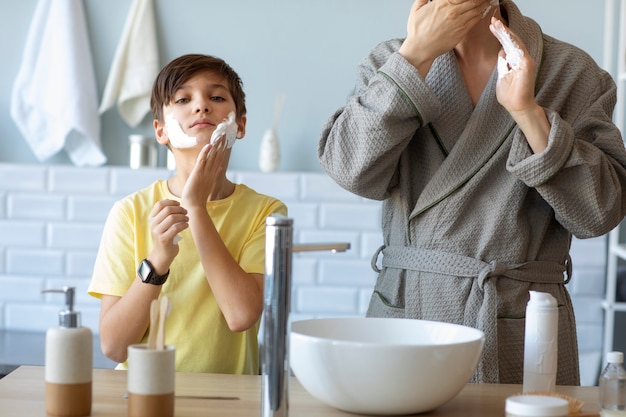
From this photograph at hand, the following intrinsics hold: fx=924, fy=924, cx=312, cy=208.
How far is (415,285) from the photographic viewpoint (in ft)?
4.62

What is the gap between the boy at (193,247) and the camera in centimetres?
136

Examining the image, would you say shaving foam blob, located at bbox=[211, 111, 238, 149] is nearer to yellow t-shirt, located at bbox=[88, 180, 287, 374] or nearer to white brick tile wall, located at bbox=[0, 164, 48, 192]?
yellow t-shirt, located at bbox=[88, 180, 287, 374]

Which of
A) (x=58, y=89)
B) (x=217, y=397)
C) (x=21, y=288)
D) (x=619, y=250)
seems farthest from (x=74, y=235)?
(x=217, y=397)

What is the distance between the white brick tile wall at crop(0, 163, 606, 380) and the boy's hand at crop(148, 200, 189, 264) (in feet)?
4.44

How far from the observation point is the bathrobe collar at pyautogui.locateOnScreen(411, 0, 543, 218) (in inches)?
55.4

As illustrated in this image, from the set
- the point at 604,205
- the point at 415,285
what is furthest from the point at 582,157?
the point at 415,285

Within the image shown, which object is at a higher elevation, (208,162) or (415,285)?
(208,162)

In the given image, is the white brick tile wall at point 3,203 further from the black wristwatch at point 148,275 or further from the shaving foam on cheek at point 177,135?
the black wristwatch at point 148,275

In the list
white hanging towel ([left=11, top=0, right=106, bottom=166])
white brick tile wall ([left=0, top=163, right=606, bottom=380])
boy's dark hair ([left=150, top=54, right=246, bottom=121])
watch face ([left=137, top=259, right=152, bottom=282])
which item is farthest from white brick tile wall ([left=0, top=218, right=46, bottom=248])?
watch face ([left=137, top=259, right=152, bottom=282])

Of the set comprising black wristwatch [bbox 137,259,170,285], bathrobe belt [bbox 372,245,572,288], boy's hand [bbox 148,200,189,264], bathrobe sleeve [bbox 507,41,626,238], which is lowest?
black wristwatch [bbox 137,259,170,285]

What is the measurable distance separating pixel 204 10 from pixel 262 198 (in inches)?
59.5

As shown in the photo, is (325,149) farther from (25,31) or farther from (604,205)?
(25,31)

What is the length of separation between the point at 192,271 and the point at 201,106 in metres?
0.27

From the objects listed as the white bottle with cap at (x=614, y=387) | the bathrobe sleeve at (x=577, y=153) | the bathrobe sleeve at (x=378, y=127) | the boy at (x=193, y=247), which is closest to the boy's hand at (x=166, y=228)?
the boy at (x=193, y=247)
